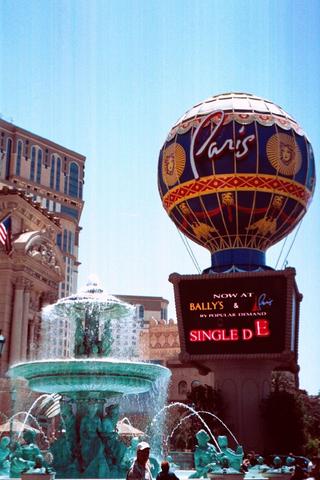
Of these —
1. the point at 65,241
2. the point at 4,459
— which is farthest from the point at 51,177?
the point at 4,459

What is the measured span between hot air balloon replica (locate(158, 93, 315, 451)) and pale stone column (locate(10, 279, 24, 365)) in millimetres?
14457

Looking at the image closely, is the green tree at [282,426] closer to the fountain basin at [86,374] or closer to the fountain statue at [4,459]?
the fountain basin at [86,374]

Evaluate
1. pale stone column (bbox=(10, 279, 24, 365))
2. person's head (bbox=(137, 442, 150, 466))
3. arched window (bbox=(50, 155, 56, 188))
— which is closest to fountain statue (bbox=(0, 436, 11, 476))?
person's head (bbox=(137, 442, 150, 466))

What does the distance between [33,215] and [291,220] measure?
24823mm

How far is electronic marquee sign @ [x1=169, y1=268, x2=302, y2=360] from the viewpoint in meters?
42.5

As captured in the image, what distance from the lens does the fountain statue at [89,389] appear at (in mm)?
18891

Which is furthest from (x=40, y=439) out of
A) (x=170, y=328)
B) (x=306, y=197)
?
(x=170, y=328)

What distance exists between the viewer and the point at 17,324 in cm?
5384

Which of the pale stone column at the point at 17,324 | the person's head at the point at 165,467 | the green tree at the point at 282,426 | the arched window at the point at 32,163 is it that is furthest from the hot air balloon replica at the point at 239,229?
the arched window at the point at 32,163

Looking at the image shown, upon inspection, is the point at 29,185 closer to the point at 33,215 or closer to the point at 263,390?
the point at 33,215

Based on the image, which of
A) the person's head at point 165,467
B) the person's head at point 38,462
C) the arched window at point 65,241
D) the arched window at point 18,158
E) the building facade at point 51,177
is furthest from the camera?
the arched window at point 65,241

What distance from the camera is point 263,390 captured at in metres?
44.7

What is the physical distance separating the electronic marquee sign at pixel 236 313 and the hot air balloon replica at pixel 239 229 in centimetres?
6

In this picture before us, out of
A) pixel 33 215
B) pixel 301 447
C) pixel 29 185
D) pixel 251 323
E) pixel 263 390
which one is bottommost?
pixel 301 447
